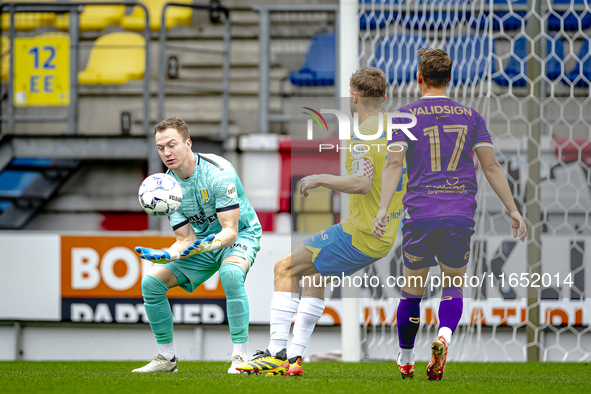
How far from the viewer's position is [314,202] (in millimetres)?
5832

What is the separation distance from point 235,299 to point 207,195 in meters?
0.61

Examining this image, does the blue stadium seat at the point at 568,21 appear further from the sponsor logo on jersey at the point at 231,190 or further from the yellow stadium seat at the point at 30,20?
the yellow stadium seat at the point at 30,20

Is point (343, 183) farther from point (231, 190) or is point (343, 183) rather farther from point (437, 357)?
point (437, 357)

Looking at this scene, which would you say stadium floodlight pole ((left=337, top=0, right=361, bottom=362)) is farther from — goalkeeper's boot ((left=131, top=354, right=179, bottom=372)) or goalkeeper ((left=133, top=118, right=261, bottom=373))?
goalkeeper's boot ((left=131, top=354, right=179, bottom=372))

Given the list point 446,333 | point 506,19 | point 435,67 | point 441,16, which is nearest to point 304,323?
point 446,333

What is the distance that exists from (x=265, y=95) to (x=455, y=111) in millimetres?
3710

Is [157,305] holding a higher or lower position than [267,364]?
higher

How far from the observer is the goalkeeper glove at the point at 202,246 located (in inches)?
135

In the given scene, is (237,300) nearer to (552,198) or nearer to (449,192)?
(449,192)

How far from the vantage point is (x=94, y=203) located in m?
7.64

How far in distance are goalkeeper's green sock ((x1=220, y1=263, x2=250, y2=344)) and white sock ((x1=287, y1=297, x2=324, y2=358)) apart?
0.30 meters

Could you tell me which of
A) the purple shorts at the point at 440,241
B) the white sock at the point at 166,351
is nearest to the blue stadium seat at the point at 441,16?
the purple shorts at the point at 440,241

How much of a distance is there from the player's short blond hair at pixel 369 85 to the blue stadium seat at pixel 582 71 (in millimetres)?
3325

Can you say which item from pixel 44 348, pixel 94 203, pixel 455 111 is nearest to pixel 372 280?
pixel 455 111
